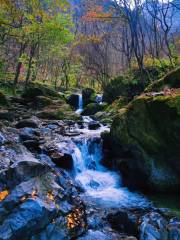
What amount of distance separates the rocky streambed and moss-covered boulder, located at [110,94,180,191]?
2.13ft

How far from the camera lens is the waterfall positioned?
872 centimetres

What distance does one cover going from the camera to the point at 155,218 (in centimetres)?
709

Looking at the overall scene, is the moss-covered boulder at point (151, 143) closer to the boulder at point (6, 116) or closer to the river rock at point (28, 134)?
the river rock at point (28, 134)

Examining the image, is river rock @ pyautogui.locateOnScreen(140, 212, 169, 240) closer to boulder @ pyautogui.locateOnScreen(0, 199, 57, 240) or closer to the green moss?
boulder @ pyautogui.locateOnScreen(0, 199, 57, 240)

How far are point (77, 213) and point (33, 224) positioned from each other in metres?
1.52

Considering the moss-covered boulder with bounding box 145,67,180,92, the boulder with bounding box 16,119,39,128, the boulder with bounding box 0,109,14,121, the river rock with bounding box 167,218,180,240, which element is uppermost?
the moss-covered boulder with bounding box 145,67,180,92

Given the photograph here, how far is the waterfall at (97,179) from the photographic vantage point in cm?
872

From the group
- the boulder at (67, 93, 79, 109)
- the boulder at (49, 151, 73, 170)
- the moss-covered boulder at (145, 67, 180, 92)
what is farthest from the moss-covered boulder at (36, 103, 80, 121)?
the boulder at (49, 151, 73, 170)

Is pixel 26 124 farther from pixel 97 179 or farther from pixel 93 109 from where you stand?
pixel 93 109

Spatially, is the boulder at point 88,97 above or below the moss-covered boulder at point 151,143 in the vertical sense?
above

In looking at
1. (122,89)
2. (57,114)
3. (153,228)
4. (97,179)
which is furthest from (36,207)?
(122,89)

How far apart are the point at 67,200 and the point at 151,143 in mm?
3906

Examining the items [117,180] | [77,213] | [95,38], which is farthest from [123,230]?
[95,38]

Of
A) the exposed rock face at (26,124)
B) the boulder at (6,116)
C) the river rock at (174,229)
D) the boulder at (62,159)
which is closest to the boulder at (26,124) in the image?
the exposed rock face at (26,124)
